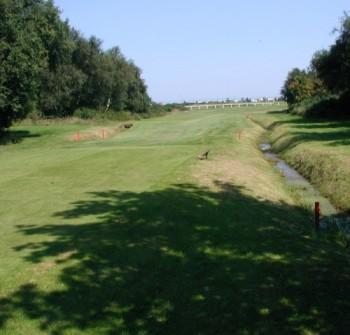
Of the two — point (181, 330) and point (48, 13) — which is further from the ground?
point (48, 13)

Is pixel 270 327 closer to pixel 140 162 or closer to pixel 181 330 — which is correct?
pixel 181 330

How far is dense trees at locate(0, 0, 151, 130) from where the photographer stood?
4238 cm

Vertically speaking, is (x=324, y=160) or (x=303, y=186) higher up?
(x=324, y=160)

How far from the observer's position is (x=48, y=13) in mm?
52312

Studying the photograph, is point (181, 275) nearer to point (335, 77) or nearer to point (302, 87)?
point (335, 77)

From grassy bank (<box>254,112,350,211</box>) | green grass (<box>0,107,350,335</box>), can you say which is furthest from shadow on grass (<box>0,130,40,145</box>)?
green grass (<box>0,107,350,335</box>)

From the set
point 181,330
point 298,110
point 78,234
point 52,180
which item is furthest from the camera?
point 298,110

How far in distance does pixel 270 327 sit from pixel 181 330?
126 cm

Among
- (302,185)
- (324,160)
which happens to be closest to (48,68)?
(324,160)

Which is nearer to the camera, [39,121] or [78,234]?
[78,234]

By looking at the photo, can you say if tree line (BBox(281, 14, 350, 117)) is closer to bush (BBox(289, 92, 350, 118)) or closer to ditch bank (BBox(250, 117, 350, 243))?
bush (BBox(289, 92, 350, 118))

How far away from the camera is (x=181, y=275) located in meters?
A: 9.61

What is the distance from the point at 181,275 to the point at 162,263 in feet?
2.26

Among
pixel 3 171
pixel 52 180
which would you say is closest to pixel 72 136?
pixel 3 171
